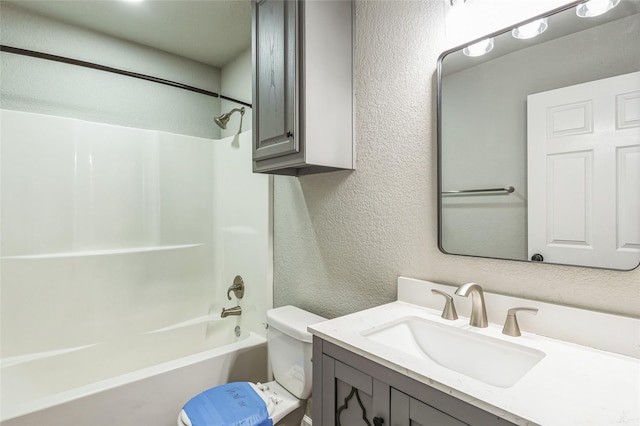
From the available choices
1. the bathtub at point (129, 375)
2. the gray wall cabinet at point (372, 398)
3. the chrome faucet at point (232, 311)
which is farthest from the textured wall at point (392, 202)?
the chrome faucet at point (232, 311)

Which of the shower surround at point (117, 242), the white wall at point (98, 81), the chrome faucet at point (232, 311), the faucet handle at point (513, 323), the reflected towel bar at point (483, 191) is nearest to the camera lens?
the faucet handle at point (513, 323)

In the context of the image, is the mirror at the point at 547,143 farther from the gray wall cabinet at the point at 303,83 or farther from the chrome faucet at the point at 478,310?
the gray wall cabinet at the point at 303,83

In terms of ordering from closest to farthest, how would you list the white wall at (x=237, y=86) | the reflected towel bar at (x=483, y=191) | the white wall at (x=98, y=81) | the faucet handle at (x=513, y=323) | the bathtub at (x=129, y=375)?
1. the faucet handle at (x=513, y=323)
2. the reflected towel bar at (x=483, y=191)
3. the bathtub at (x=129, y=375)
4. the white wall at (x=98, y=81)
5. the white wall at (x=237, y=86)

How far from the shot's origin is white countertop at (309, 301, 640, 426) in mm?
567

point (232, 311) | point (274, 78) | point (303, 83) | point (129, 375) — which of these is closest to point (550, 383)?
point (303, 83)

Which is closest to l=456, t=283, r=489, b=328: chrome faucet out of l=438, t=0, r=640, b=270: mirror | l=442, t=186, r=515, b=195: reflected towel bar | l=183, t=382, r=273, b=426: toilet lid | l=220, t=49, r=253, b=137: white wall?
l=438, t=0, r=640, b=270: mirror

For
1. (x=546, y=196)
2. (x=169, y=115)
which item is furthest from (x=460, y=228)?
(x=169, y=115)

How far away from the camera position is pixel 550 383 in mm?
670

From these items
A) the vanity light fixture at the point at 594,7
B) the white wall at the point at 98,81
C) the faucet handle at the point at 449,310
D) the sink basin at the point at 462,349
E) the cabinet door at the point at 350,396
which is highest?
the white wall at the point at 98,81

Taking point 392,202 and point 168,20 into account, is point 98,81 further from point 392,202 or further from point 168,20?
point 392,202

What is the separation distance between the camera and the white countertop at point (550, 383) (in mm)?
567

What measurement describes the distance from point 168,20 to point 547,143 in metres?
2.33

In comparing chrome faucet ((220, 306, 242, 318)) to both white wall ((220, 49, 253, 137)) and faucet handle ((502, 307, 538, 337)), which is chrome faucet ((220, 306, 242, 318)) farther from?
faucet handle ((502, 307, 538, 337))

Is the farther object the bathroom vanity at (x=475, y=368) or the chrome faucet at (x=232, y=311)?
the chrome faucet at (x=232, y=311)
